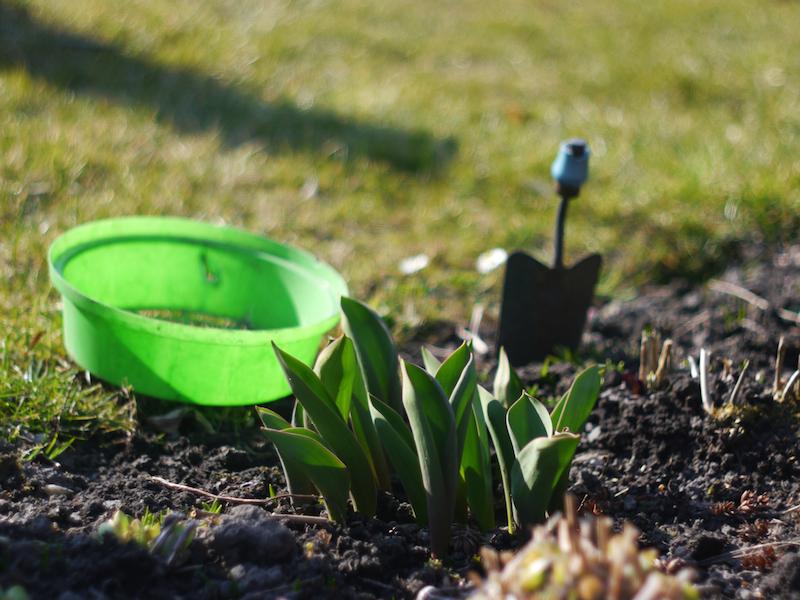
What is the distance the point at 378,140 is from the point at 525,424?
9.03 feet

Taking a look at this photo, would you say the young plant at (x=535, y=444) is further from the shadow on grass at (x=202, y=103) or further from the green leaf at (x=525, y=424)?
the shadow on grass at (x=202, y=103)

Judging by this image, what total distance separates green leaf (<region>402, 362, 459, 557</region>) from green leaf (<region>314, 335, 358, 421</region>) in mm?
201

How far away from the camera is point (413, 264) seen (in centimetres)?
317

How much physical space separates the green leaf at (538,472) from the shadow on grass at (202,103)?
2.57 metres

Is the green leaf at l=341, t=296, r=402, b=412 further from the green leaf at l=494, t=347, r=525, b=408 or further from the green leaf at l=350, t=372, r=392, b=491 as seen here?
the green leaf at l=494, t=347, r=525, b=408

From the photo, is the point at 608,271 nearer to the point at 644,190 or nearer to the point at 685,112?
the point at 644,190

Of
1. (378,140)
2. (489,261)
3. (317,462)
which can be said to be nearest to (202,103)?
(378,140)

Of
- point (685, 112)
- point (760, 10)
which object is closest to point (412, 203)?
point (685, 112)

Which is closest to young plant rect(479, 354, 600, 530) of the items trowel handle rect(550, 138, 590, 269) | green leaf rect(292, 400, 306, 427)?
green leaf rect(292, 400, 306, 427)

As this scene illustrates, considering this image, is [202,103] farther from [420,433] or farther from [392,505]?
[420,433]

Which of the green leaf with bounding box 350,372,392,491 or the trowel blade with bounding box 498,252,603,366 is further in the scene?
the trowel blade with bounding box 498,252,603,366

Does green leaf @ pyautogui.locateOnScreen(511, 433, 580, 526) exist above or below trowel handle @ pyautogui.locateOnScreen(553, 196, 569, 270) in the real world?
below

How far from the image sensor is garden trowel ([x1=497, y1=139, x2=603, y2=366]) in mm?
2484

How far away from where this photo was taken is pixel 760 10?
269 inches
